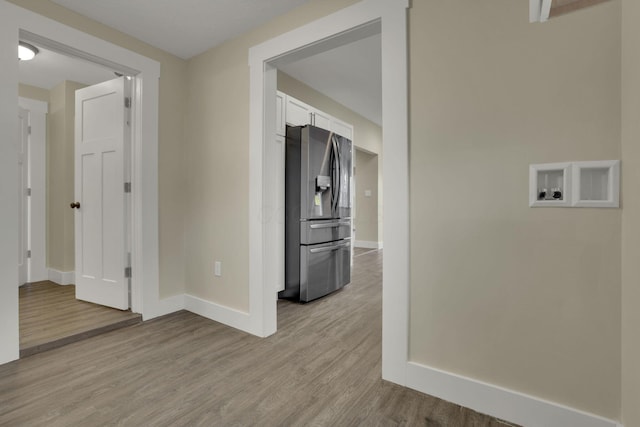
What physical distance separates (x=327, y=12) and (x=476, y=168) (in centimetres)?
144

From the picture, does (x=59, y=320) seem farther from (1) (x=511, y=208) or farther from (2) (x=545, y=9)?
(2) (x=545, y=9)

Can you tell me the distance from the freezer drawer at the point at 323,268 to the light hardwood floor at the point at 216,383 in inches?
26.3

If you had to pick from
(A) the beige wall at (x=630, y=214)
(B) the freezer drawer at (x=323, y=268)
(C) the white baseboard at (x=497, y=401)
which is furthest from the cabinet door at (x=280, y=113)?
(A) the beige wall at (x=630, y=214)

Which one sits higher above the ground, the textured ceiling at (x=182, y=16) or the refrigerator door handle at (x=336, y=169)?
the textured ceiling at (x=182, y=16)

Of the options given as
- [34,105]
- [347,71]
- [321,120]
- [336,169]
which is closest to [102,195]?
[34,105]

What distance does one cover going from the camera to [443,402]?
5.21 feet

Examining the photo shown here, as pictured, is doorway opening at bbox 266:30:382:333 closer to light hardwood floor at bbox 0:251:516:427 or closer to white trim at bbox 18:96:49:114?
light hardwood floor at bbox 0:251:516:427

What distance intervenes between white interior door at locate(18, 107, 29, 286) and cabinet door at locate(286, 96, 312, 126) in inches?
131

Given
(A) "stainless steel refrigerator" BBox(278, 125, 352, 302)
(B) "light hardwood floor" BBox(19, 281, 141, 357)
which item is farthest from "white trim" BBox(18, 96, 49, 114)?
(A) "stainless steel refrigerator" BBox(278, 125, 352, 302)

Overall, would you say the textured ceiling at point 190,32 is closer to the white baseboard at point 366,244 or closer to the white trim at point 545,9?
the white trim at point 545,9

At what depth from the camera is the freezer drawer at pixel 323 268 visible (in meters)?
3.20

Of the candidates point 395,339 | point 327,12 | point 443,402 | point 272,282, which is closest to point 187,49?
point 327,12

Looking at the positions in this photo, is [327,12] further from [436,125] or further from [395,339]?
[395,339]

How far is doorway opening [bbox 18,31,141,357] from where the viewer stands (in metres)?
2.63
